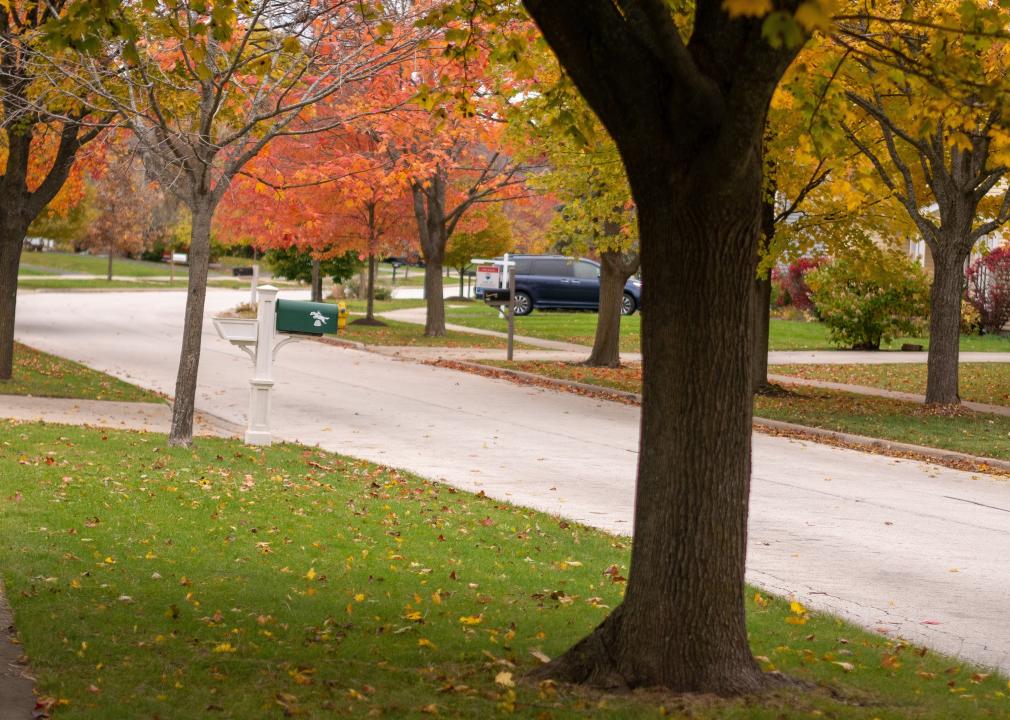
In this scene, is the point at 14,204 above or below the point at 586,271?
above

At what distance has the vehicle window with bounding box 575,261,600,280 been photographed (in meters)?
44.1

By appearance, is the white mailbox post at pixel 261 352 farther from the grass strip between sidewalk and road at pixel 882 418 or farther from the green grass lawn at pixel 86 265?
the green grass lawn at pixel 86 265

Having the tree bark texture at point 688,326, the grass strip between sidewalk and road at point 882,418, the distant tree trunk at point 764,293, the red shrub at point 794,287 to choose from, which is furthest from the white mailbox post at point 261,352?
the red shrub at point 794,287

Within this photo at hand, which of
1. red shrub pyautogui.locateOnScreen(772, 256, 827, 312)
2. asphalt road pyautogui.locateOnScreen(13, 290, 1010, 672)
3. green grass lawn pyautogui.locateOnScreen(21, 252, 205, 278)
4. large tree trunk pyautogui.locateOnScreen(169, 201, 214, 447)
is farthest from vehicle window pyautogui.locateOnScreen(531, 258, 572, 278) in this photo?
large tree trunk pyautogui.locateOnScreen(169, 201, 214, 447)

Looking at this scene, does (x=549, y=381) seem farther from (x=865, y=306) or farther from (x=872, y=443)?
(x=865, y=306)

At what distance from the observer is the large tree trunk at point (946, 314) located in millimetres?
18359

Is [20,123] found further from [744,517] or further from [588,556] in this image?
[744,517]

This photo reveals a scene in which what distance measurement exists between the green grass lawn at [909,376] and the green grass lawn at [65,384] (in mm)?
12543

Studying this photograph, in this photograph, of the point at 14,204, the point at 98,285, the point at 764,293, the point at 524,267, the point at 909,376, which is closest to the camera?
the point at 14,204

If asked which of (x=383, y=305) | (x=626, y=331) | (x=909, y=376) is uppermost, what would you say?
(x=383, y=305)

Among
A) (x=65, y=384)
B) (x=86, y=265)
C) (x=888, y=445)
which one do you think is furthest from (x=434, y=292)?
(x=86, y=265)

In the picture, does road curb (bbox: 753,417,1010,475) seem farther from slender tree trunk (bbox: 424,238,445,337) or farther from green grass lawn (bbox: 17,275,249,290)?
green grass lawn (bbox: 17,275,249,290)

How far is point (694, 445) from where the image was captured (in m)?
5.61

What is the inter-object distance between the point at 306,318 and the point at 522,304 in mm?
29350
